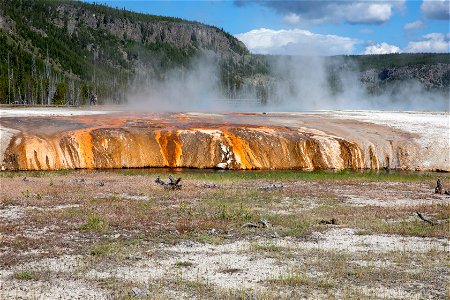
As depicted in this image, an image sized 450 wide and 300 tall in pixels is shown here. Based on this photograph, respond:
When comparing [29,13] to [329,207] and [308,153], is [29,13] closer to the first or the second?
[308,153]

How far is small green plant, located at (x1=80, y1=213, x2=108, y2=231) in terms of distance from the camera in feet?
53.8

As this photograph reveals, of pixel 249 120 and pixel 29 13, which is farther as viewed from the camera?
pixel 29 13

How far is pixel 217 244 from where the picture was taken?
1502 cm

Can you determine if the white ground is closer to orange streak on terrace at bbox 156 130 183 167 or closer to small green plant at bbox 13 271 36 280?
orange streak on terrace at bbox 156 130 183 167

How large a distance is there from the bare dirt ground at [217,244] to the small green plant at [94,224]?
3cm

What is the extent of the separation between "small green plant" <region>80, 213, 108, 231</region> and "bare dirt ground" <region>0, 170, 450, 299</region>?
0.03 meters

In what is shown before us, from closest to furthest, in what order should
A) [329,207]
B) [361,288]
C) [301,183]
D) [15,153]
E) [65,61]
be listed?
[361,288], [329,207], [301,183], [15,153], [65,61]

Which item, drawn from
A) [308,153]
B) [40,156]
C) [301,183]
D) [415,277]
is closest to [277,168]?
[308,153]

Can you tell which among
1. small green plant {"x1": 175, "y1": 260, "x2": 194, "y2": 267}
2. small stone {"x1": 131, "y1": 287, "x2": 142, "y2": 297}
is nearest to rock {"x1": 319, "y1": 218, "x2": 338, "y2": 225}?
small green plant {"x1": 175, "y1": 260, "x2": 194, "y2": 267}

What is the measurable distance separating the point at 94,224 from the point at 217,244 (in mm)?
3951

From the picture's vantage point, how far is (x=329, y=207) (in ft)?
69.9

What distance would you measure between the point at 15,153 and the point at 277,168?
18.0 m

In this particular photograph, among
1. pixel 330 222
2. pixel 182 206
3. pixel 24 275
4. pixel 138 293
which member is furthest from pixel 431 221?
pixel 24 275

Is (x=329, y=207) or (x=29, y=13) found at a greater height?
(x=29, y=13)
